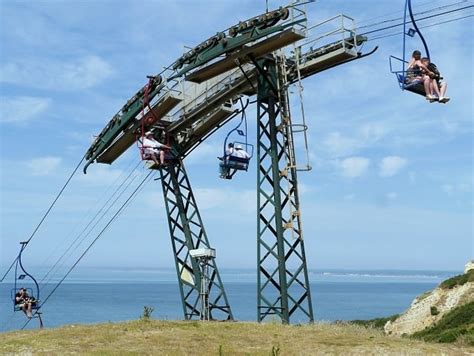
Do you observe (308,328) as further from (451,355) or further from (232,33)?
(232,33)

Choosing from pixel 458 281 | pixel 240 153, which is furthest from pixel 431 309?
pixel 240 153

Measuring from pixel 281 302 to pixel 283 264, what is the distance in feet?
4.39

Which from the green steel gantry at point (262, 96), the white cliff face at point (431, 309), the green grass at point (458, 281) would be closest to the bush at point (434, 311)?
the white cliff face at point (431, 309)

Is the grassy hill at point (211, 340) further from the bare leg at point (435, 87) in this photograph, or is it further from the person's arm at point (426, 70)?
the person's arm at point (426, 70)

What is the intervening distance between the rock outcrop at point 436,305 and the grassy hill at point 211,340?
25.0 metres

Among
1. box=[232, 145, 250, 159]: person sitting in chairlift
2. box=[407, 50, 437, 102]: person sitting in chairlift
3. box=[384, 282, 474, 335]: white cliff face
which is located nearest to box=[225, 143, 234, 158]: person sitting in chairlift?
box=[232, 145, 250, 159]: person sitting in chairlift

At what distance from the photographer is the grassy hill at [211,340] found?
15.7 m

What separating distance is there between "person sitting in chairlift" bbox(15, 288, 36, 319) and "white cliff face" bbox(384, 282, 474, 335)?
2435 cm

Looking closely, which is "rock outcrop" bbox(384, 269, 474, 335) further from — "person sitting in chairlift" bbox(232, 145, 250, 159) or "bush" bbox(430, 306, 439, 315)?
"person sitting in chairlift" bbox(232, 145, 250, 159)

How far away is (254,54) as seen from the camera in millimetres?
22188

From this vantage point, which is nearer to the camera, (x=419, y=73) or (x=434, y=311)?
(x=419, y=73)

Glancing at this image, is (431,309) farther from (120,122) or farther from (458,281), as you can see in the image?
(120,122)

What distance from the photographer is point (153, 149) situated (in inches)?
1042

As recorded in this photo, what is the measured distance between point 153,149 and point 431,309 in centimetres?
2559
